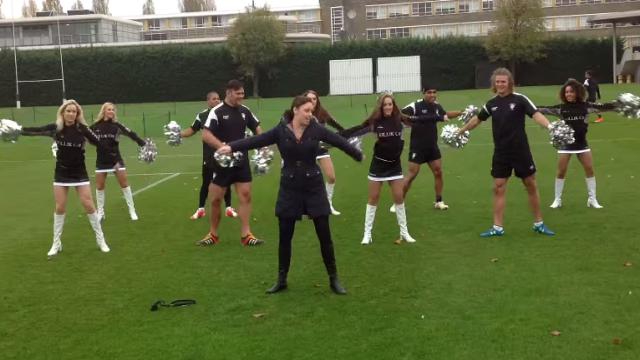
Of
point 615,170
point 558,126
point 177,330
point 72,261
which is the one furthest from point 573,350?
point 615,170

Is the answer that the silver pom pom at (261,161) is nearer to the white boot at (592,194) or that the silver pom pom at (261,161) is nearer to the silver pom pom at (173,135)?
the silver pom pom at (173,135)

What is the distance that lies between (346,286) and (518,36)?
169 ft

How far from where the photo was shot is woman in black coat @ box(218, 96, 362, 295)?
7547mm

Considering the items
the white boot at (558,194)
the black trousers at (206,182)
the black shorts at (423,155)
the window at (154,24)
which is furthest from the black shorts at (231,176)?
the window at (154,24)

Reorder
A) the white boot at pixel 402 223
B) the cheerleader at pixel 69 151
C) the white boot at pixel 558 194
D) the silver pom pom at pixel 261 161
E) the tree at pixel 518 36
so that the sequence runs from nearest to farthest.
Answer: the silver pom pom at pixel 261 161 < the cheerleader at pixel 69 151 < the white boot at pixel 402 223 < the white boot at pixel 558 194 < the tree at pixel 518 36

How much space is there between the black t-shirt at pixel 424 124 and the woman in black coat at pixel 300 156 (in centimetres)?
468

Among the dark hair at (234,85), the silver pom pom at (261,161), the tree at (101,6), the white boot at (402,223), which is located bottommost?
the white boot at (402,223)

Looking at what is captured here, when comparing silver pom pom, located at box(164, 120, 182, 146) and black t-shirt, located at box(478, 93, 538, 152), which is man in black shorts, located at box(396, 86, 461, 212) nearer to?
black t-shirt, located at box(478, 93, 538, 152)

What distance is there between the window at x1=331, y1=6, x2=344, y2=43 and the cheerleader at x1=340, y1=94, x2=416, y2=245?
3606 inches

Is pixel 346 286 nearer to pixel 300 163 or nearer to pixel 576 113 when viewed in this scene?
pixel 300 163

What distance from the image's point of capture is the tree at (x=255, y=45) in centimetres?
5597

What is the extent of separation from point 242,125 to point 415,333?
4.75m

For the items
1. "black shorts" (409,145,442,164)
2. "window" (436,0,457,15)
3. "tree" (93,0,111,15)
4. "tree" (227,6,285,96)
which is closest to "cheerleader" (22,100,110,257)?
"black shorts" (409,145,442,164)

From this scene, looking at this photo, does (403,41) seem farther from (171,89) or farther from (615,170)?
(615,170)
